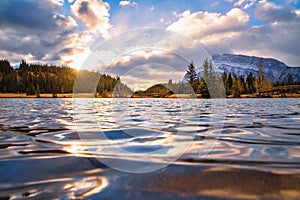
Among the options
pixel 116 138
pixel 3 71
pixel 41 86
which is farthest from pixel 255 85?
pixel 3 71

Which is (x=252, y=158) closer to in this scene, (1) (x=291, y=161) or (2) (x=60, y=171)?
(1) (x=291, y=161)

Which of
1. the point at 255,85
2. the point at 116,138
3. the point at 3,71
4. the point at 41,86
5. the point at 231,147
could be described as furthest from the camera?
the point at 3,71

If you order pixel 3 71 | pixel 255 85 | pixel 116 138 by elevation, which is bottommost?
pixel 116 138

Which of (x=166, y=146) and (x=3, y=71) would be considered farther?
(x=3, y=71)

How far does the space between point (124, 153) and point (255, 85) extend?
107603mm

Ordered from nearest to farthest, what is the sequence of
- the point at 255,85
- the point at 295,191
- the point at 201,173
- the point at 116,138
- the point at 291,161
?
the point at 295,191, the point at 201,173, the point at 291,161, the point at 116,138, the point at 255,85

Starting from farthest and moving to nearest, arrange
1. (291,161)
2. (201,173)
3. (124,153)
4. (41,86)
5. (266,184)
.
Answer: (41,86) < (124,153) < (291,161) < (201,173) < (266,184)

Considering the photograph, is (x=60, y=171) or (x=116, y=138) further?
(x=116, y=138)

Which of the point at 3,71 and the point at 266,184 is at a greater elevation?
the point at 3,71

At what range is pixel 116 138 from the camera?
5.34 m

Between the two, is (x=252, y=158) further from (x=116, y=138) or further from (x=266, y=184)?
(x=116, y=138)

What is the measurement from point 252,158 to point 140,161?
5.55ft

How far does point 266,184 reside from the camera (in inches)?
93.0

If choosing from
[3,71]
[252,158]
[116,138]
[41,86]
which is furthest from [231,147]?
[3,71]
